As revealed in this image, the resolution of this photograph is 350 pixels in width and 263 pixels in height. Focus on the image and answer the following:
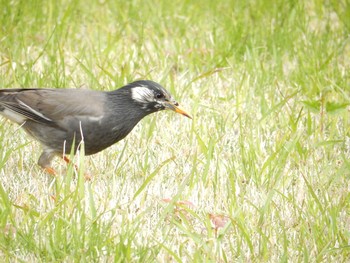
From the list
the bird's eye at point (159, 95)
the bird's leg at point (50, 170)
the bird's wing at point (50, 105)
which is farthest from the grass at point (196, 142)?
the bird's eye at point (159, 95)

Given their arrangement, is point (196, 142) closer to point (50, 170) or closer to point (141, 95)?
point (141, 95)

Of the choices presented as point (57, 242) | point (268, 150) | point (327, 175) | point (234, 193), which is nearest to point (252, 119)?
point (268, 150)

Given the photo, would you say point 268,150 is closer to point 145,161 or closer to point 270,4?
point 145,161

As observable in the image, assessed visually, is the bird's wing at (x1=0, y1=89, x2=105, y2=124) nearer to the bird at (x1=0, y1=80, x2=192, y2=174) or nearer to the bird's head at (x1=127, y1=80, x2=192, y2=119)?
the bird at (x1=0, y1=80, x2=192, y2=174)

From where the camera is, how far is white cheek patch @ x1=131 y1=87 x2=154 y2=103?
211 inches

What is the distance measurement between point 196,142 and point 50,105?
1.15 metres

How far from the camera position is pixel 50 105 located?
5324mm

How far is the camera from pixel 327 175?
524 cm

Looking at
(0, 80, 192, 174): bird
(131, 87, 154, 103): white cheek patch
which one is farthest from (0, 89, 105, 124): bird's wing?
(131, 87, 154, 103): white cheek patch

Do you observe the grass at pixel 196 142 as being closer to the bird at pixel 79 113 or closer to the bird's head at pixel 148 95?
the bird at pixel 79 113

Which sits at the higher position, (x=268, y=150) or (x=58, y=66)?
(x=58, y=66)

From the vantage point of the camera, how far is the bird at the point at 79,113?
5.18 metres

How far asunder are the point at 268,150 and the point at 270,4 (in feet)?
9.41

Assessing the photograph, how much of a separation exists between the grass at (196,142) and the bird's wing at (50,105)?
0.77 feet
